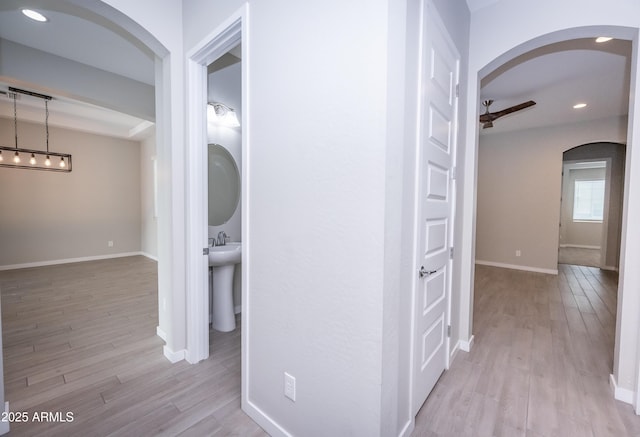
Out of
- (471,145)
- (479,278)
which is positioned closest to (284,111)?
(471,145)

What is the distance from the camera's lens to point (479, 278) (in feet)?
15.3

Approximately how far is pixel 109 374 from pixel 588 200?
12167 mm

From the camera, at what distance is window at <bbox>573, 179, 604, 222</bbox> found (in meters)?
8.29

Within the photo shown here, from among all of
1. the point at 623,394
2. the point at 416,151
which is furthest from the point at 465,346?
the point at 416,151

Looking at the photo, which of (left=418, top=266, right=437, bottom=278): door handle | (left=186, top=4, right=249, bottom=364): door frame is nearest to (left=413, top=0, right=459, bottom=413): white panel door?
(left=418, top=266, right=437, bottom=278): door handle

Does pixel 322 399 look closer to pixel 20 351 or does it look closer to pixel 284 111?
pixel 284 111

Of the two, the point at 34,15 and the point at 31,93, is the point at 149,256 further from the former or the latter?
the point at 34,15

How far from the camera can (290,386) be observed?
1.37 metres

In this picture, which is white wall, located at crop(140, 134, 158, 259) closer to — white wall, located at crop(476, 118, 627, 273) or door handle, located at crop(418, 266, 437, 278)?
door handle, located at crop(418, 266, 437, 278)

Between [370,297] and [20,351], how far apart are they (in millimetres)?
3109

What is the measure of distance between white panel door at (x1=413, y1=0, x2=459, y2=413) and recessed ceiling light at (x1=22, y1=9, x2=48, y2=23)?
10.1 feet

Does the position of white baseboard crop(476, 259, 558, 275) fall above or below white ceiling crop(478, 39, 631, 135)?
below

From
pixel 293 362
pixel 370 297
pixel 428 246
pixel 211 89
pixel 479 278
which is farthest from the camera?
pixel 479 278

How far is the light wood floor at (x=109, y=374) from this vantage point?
1529 millimetres
